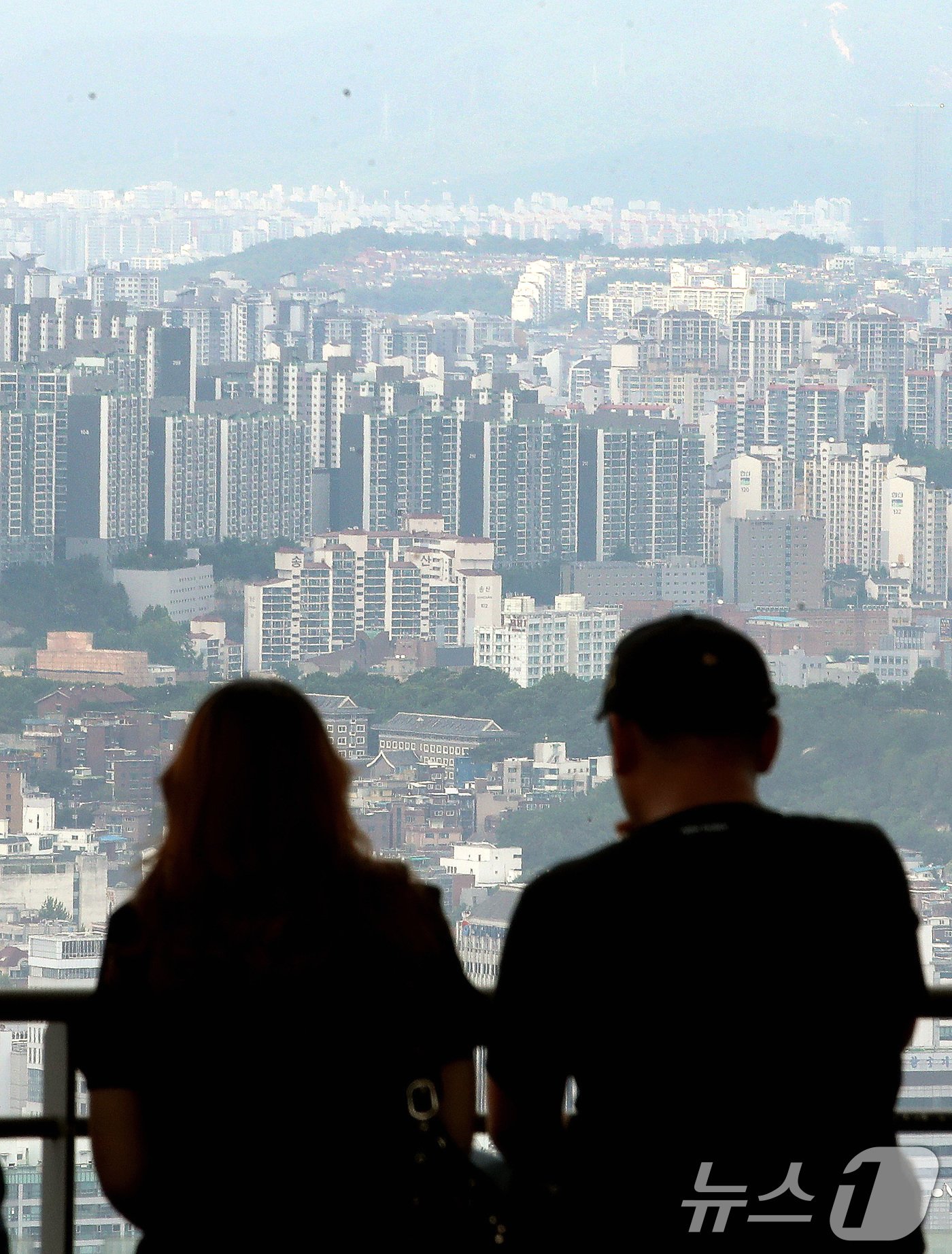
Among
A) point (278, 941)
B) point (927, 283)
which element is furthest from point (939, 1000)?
point (927, 283)

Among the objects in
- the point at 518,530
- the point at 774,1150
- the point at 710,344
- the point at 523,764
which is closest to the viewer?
the point at 774,1150

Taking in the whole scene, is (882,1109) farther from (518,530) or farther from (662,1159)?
(518,530)

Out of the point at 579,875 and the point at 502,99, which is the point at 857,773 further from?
the point at 502,99

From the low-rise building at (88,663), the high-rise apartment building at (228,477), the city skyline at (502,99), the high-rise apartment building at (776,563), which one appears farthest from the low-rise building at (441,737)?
the city skyline at (502,99)

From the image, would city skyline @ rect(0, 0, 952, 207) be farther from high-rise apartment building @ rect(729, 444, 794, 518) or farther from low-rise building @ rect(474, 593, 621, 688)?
low-rise building @ rect(474, 593, 621, 688)

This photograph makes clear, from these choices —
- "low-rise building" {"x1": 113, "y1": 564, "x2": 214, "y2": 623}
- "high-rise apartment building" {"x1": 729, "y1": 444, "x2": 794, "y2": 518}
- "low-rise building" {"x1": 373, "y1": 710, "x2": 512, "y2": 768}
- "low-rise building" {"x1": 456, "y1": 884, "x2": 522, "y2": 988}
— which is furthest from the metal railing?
"high-rise apartment building" {"x1": 729, "y1": 444, "x2": 794, "y2": 518}

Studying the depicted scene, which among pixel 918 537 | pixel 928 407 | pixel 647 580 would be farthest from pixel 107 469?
pixel 928 407
